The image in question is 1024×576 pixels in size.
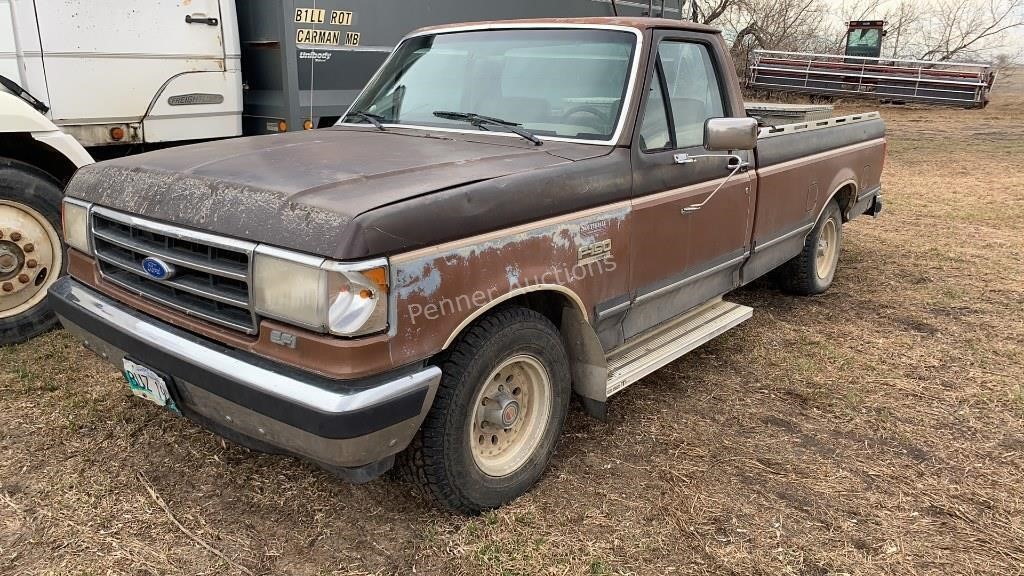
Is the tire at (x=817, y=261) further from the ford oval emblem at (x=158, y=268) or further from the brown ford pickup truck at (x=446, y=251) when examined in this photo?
the ford oval emblem at (x=158, y=268)

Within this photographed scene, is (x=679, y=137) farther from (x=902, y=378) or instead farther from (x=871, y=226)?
(x=871, y=226)

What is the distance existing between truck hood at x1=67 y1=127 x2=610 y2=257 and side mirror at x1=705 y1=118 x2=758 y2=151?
0.55 meters

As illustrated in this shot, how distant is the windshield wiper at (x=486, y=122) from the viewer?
331 cm

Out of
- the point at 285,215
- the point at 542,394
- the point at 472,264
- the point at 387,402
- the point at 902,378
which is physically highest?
the point at 285,215

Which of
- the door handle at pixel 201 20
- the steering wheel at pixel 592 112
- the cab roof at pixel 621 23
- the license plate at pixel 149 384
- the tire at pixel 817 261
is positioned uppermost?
the door handle at pixel 201 20

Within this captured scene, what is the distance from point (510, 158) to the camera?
3.00 m

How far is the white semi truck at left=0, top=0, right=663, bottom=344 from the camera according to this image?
14.6 feet

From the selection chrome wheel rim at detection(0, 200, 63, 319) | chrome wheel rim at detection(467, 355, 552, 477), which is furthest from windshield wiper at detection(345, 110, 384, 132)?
chrome wheel rim at detection(0, 200, 63, 319)

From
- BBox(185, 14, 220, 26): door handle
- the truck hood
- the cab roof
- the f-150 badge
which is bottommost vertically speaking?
the f-150 badge

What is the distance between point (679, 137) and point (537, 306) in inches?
50.3

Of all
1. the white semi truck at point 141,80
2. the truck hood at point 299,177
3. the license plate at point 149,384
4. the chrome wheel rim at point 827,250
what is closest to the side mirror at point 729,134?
the truck hood at point 299,177

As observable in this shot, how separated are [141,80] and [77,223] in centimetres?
276

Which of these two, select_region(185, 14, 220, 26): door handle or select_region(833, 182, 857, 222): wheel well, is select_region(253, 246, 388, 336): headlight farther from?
select_region(833, 182, 857, 222): wheel well

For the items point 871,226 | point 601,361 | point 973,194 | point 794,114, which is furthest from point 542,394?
point 973,194
